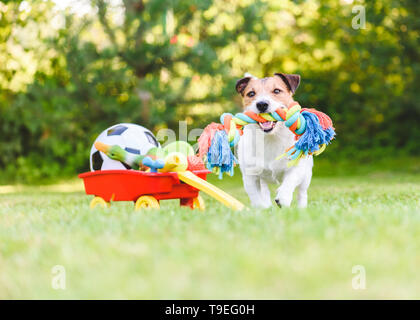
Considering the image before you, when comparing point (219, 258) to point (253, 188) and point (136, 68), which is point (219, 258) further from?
point (136, 68)

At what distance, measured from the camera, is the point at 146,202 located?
12.6ft

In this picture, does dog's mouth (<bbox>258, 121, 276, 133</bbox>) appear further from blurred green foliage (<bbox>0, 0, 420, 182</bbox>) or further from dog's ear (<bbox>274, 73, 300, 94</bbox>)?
blurred green foliage (<bbox>0, 0, 420, 182</bbox>)

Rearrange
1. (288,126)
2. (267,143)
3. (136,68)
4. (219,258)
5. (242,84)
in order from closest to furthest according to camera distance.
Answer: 1. (219,258)
2. (288,126)
3. (267,143)
4. (242,84)
5. (136,68)

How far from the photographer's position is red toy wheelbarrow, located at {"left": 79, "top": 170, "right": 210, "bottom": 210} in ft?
12.5

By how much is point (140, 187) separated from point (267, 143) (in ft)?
3.50

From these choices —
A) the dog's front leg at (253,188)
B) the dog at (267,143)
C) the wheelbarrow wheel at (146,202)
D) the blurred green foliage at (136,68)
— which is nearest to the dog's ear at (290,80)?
the dog at (267,143)

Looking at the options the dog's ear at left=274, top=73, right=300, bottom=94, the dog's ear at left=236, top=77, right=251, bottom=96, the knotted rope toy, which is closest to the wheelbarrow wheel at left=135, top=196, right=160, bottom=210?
the knotted rope toy

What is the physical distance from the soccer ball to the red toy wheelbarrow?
189mm

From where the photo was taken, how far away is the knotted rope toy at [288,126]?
11.5 feet

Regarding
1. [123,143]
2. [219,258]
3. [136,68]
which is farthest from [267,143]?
[136,68]

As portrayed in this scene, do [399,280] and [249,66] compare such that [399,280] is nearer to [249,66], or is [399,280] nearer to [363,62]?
[363,62]

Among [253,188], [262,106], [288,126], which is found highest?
[262,106]
